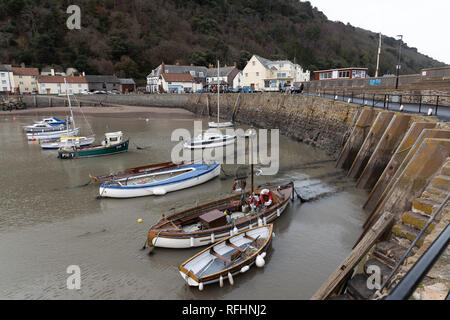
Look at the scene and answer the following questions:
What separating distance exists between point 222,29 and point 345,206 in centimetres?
11482

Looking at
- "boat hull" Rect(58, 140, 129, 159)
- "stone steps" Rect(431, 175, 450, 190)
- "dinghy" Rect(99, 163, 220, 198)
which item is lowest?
"dinghy" Rect(99, 163, 220, 198)

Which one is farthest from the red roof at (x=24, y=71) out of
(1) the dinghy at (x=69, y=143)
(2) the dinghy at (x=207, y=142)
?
(2) the dinghy at (x=207, y=142)

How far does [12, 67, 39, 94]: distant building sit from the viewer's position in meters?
65.5

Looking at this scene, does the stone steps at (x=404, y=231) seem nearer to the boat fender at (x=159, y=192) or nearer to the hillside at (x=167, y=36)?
the boat fender at (x=159, y=192)

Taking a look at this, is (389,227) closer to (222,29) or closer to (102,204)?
(102,204)

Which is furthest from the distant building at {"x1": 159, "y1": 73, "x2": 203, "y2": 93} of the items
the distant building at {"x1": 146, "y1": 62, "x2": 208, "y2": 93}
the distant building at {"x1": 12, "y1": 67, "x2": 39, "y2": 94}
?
the distant building at {"x1": 12, "y1": 67, "x2": 39, "y2": 94}

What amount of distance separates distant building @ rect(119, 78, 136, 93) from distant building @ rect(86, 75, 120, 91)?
122cm

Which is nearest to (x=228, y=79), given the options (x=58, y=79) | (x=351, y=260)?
(x=58, y=79)

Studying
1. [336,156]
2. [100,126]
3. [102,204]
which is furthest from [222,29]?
[102,204]

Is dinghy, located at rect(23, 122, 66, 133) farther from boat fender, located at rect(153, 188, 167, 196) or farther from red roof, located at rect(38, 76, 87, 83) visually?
red roof, located at rect(38, 76, 87, 83)

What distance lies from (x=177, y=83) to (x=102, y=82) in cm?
1970

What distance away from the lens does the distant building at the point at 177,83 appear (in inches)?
2726

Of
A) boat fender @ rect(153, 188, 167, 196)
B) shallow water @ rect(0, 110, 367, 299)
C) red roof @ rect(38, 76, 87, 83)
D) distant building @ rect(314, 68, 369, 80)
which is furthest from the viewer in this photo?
red roof @ rect(38, 76, 87, 83)

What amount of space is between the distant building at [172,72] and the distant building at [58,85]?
16010mm
